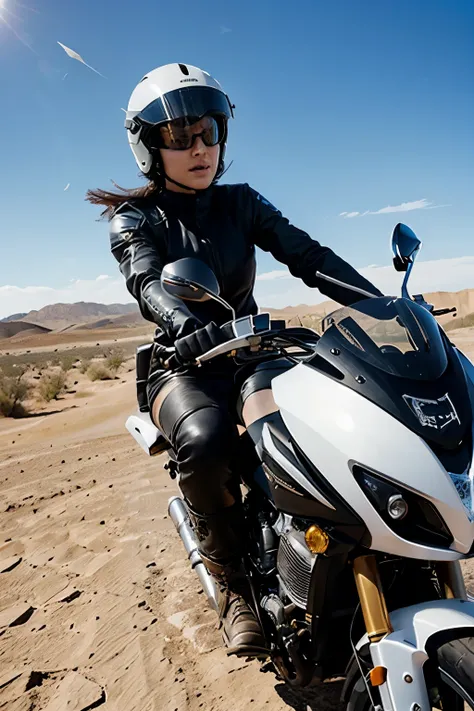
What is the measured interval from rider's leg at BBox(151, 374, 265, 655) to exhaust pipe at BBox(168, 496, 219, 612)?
14 centimetres

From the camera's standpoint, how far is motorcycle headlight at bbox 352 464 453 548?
1460mm

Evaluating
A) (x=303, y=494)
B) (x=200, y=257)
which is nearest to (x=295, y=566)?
(x=303, y=494)

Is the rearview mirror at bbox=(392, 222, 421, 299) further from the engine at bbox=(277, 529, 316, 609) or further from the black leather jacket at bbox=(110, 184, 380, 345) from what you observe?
the engine at bbox=(277, 529, 316, 609)

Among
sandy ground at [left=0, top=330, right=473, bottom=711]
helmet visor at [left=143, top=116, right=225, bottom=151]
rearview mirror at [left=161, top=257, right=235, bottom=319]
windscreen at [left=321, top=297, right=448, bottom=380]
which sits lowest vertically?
sandy ground at [left=0, top=330, right=473, bottom=711]

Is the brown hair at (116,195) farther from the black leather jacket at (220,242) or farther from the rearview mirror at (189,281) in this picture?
the rearview mirror at (189,281)

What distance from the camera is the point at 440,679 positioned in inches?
59.4

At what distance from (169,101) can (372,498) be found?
225cm

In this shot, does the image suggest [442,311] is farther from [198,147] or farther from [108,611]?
[108,611]

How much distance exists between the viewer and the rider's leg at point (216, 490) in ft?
7.48

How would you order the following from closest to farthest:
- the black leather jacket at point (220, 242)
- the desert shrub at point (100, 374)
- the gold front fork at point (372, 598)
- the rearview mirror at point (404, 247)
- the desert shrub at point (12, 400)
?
the gold front fork at point (372, 598), the rearview mirror at point (404, 247), the black leather jacket at point (220, 242), the desert shrub at point (12, 400), the desert shrub at point (100, 374)

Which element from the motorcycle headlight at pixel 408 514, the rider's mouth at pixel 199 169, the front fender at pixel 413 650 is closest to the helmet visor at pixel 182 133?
the rider's mouth at pixel 199 169

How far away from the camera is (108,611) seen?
3289mm

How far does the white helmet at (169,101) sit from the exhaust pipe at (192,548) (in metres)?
1.91

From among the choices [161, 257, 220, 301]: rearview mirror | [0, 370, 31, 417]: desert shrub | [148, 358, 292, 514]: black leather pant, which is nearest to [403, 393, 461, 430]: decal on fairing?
[161, 257, 220, 301]: rearview mirror
